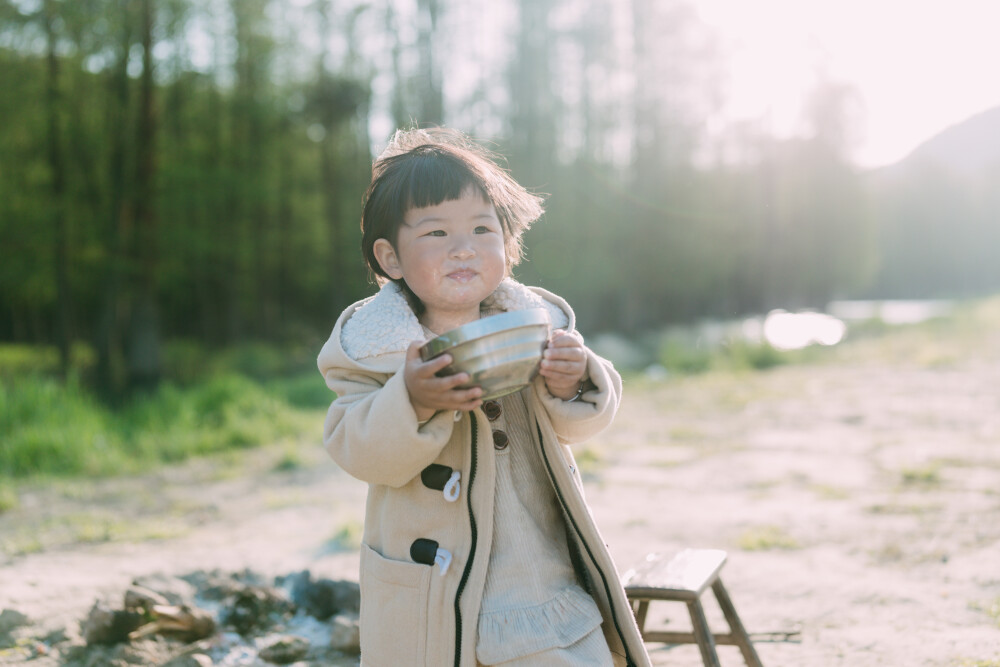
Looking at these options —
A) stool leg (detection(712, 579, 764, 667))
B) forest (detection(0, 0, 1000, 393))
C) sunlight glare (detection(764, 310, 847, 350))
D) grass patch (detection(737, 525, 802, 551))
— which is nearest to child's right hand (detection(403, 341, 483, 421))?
stool leg (detection(712, 579, 764, 667))

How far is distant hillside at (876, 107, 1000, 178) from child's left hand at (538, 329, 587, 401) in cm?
7604

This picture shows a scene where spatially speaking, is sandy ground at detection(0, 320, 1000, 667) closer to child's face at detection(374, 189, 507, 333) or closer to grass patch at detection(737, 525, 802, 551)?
grass patch at detection(737, 525, 802, 551)

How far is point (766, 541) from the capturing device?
4.71 metres

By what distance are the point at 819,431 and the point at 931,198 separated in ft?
258

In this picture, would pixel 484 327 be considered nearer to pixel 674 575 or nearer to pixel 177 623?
pixel 674 575

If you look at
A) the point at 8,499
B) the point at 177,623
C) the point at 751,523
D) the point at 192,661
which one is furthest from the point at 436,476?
the point at 8,499

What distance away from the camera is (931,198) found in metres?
76.7

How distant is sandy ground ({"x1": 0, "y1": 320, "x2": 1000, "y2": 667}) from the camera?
11.5ft

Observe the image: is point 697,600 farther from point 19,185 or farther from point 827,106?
point 827,106

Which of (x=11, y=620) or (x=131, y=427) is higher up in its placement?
(x=11, y=620)

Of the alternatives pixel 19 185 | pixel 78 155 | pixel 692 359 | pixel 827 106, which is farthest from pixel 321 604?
pixel 827 106

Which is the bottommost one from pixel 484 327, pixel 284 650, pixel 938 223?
pixel 284 650

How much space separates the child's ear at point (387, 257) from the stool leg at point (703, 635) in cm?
127

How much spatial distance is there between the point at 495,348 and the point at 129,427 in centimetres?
862
